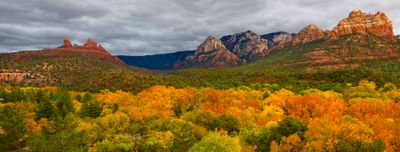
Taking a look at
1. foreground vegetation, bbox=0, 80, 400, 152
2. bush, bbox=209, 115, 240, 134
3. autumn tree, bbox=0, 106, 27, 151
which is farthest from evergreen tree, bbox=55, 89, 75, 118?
bush, bbox=209, 115, 240, 134

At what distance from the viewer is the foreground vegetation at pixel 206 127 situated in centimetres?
5228

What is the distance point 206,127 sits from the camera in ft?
250

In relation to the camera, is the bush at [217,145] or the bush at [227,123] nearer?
the bush at [217,145]

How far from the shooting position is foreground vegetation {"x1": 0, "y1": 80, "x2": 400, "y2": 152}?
52281mm

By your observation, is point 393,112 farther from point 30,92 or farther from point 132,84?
point 132,84

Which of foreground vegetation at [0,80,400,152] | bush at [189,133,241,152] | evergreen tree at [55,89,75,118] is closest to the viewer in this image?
bush at [189,133,241,152]

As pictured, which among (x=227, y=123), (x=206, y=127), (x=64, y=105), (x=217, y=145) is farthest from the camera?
(x=64, y=105)

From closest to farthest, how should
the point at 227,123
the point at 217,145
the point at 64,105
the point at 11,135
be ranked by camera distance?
1. the point at 217,145
2. the point at 11,135
3. the point at 227,123
4. the point at 64,105

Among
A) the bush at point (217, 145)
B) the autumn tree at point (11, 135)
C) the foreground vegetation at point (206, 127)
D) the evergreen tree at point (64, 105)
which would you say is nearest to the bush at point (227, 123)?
the foreground vegetation at point (206, 127)

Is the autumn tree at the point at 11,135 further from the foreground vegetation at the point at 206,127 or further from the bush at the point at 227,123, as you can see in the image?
the bush at the point at 227,123

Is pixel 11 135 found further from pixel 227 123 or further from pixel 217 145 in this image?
pixel 227 123

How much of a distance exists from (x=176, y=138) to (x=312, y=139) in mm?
25511

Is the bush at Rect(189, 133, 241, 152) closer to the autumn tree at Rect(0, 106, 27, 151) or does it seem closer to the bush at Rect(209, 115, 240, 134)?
the bush at Rect(209, 115, 240, 134)

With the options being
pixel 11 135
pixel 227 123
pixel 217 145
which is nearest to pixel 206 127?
pixel 227 123
